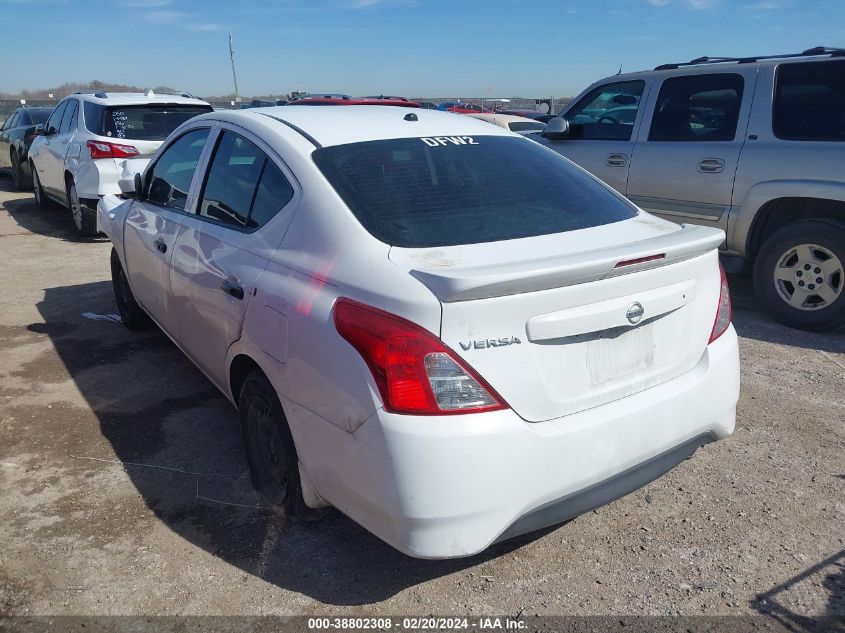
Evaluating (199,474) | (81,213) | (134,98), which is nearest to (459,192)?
(199,474)

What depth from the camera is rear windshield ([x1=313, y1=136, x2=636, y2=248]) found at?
2.75m

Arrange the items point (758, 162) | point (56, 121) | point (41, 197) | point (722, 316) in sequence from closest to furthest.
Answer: point (722, 316) < point (758, 162) < point (56, 121) < point (41, 197)

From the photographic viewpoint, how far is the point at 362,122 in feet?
11.2

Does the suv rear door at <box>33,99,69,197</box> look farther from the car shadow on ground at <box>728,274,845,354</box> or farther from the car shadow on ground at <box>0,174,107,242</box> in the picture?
the car shadow on ground at <box>728,274,845,354</box>

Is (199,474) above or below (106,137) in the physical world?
Result: below

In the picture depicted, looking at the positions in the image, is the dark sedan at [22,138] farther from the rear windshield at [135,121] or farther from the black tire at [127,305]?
the black tire at [127,305]

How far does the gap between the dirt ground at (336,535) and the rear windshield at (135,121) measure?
17.4 ft

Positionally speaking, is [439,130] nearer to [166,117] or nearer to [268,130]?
[268,130]

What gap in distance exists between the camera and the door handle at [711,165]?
5898mm

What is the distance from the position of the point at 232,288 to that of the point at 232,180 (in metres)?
0.65

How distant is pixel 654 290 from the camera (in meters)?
2.60

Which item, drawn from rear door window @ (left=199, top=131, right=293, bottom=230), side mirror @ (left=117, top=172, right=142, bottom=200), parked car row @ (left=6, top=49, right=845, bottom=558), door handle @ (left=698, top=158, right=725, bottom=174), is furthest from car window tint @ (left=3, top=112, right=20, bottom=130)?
door handle @ (left=698, top=158, right=725, bottom=174)

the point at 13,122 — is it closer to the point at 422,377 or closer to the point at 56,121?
the point at 56,121

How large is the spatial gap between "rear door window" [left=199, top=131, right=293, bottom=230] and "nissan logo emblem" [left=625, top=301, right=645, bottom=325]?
4.70ft
